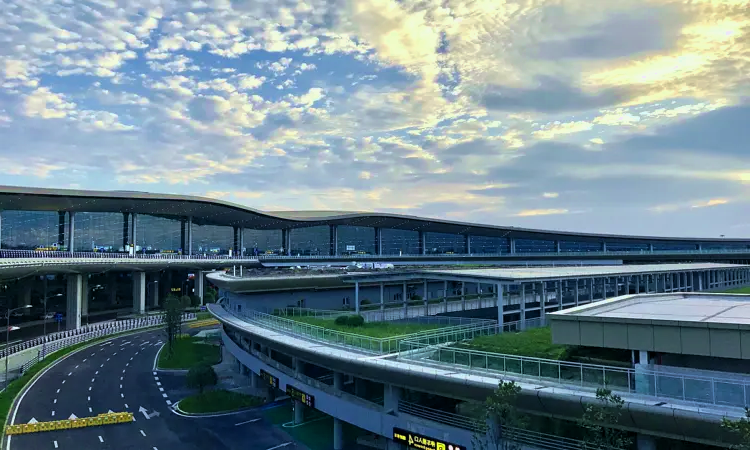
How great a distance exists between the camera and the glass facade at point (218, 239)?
107 m

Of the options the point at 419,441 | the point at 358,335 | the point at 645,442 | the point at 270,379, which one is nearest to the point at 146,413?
the point at 270,379

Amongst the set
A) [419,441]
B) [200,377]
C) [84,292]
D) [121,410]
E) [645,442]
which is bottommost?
[121,410]

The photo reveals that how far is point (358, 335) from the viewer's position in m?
30.0

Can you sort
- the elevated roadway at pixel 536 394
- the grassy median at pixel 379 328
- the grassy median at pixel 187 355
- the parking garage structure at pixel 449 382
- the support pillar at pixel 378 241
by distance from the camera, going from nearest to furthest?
1. the elevated roadway at pixel 536 394
2. the parking garage structure at pixel 449 382
3. the grassy median at pixel 379 328
4. the grassy median at pixel 187 355
5. the support pillar at pixel 378 241

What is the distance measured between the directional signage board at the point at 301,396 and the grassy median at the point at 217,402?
9570 mm

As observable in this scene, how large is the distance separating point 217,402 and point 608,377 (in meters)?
34.1

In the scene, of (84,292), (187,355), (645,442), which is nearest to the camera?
(645,442)

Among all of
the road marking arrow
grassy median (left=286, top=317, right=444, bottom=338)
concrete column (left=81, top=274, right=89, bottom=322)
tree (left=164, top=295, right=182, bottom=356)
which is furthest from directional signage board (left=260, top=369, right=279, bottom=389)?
concrete column (left=81, top=274, right=89, bottom=322)

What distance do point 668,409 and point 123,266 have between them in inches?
3391

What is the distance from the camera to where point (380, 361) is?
2484 cm

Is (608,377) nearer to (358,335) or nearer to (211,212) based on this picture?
(358,335)

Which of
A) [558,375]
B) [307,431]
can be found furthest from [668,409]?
[307,431]

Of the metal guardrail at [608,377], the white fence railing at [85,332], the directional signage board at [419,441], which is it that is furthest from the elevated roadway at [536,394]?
the white fence railing at [85,332]

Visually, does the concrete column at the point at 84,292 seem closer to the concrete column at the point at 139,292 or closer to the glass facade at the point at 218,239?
the concrete column at the point at 139,292
